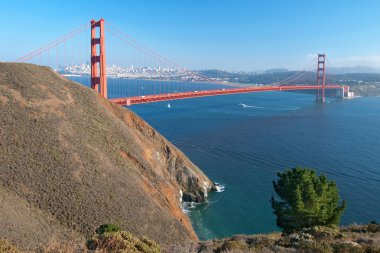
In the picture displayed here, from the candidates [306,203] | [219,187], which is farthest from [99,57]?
[306,203]

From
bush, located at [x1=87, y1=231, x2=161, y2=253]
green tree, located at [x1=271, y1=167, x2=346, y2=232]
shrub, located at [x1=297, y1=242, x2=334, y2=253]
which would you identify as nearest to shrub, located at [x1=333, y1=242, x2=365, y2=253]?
shrub, located at [x1=297, y1=242, x2=334, y2=253]

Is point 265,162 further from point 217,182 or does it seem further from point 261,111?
point 261,111

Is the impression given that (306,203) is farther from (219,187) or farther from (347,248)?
(219,187)

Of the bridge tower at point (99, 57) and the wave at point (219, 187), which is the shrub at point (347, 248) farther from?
the bridge tower at point (99, 57)

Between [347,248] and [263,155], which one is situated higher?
[347,248]

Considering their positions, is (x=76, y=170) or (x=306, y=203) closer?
(x=306, y=203)

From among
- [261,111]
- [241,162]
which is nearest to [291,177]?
[241,162]
